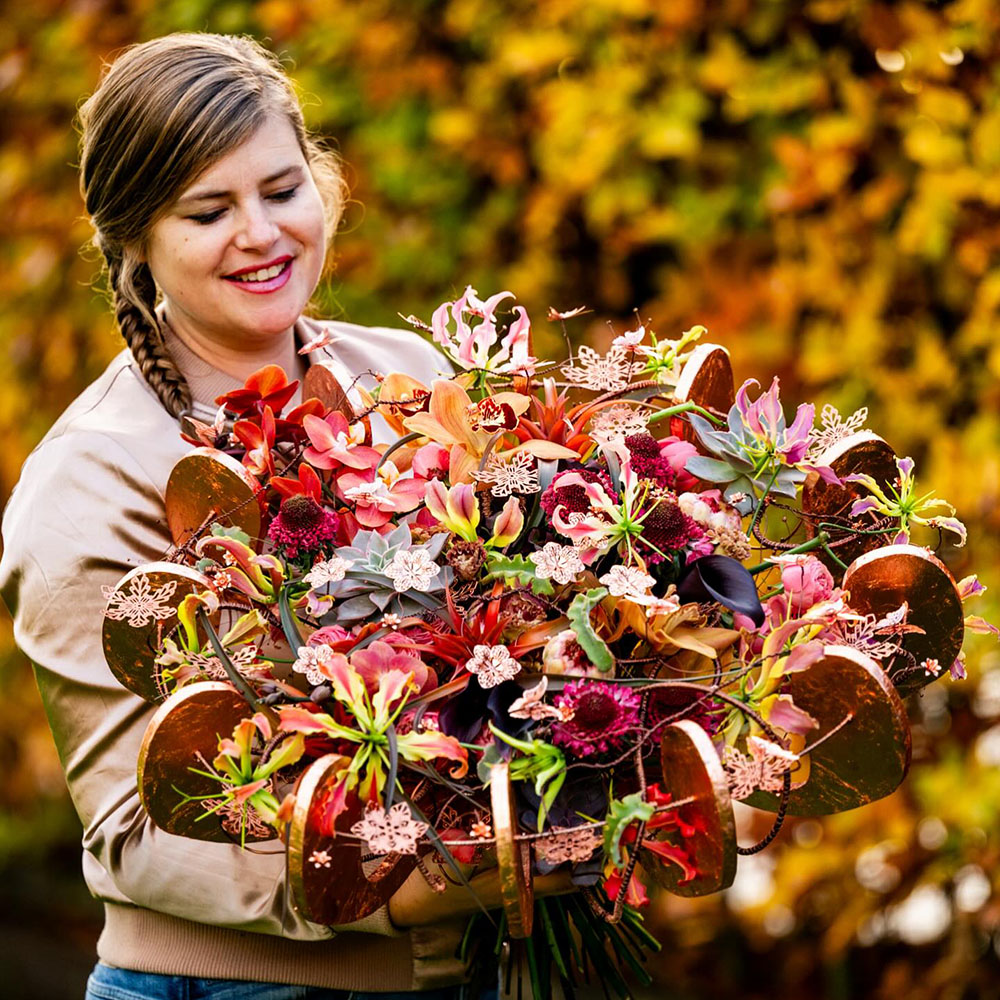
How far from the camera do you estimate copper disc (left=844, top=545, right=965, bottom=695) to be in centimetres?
121

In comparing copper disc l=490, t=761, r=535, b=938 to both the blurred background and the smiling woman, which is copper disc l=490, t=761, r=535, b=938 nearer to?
the smiling woman

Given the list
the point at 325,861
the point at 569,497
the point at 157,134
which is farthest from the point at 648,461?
the point at 157,134

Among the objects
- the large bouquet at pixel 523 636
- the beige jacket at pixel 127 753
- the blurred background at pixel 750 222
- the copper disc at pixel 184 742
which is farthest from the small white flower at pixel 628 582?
the blurred background at pixel 750 222

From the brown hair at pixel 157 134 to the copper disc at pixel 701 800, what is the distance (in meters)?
0.79

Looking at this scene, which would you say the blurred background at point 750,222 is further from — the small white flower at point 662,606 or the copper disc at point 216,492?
the small white flower at point 662,606

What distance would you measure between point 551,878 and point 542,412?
409 millimetres

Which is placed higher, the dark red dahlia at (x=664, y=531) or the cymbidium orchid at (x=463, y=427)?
the cymbidium orchid at (x=463, y=427)

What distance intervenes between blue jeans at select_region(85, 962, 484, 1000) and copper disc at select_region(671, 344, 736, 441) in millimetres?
690

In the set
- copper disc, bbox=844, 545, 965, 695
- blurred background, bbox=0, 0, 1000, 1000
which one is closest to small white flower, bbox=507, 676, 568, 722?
copper disc, bbox=844, 545, 965, 695

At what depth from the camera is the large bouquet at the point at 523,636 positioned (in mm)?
1073

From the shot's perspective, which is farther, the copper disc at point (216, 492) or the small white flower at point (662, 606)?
the copper disc at point (216, 492)

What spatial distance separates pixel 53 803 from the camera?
4.55m

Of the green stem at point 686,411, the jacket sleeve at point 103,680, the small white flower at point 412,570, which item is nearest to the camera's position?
the small white flower at point 412,570

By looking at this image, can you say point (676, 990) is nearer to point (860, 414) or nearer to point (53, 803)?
point (53, 803)
